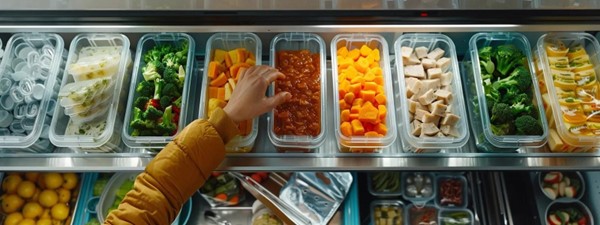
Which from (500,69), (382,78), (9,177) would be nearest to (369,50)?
(382,78)

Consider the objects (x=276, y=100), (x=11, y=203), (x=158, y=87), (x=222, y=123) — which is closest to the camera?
(x=222, y=123)

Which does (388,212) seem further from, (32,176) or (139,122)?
(32,176)

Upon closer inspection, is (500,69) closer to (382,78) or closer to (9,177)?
(382,78)

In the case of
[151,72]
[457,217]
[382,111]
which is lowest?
[457,217]

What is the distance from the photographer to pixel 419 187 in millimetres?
2646

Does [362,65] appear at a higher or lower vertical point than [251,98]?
higher

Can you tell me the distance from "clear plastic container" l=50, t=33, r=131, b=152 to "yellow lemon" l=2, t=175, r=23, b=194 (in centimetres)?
66

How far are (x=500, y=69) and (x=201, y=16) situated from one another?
4.34ft

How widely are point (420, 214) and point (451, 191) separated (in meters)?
0.21

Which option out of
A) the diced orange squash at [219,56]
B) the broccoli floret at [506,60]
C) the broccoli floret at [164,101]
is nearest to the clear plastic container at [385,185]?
the broccoli floret at [506,60]

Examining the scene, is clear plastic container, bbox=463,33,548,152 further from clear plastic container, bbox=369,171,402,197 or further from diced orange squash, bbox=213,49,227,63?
diced orange squash, bbox=213,49,227,63

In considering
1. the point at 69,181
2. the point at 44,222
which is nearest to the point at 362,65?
the point at 69,181

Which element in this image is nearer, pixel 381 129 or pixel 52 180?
pixel 381 129

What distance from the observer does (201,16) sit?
166 cm
